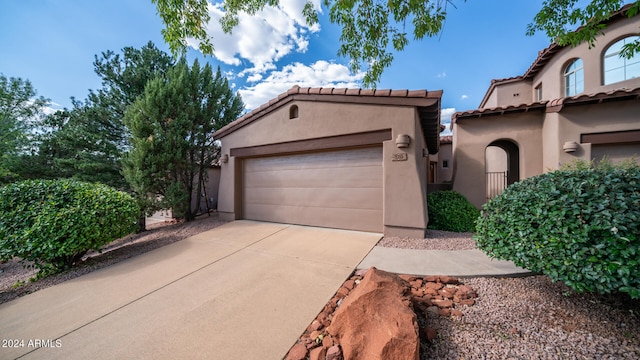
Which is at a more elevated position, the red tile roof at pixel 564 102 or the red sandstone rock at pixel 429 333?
the red tile roof at pixel 564 102

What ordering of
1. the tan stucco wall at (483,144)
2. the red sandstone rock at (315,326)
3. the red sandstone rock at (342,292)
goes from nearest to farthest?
the red sandstone rock at (315,326), the red sandstone rock at (342,292), the tan stucco wall at (483,144)

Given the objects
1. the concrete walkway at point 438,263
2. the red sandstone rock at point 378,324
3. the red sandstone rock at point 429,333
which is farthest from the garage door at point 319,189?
Result: the red sandstone rock at point 429,333

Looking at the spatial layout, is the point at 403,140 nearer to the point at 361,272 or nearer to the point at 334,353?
the point at 361,272

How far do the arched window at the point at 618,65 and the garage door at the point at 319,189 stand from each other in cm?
969

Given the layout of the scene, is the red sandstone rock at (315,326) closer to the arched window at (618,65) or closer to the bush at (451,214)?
the bush at (451,214)

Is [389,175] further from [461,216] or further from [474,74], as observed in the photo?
[474,74]

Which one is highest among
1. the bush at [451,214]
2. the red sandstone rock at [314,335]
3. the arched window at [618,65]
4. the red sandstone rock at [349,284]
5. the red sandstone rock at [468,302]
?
the arched window at [618,65]

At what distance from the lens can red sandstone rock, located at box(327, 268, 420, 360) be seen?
62.8 inches

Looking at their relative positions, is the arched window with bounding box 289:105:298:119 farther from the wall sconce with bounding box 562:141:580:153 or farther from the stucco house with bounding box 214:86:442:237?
the wall sconce with bounding box 562:141:580:153

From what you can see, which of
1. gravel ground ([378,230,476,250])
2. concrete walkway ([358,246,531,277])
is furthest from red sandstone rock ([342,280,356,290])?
gravel ground ([378,230,476,250])

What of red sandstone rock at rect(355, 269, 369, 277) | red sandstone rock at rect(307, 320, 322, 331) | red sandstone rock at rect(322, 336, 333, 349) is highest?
red sandstone rock at rect(355, 269, 369, 277)

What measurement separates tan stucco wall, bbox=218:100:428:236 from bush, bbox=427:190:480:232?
1.10 metres

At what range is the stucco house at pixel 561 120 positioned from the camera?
5.59 meters

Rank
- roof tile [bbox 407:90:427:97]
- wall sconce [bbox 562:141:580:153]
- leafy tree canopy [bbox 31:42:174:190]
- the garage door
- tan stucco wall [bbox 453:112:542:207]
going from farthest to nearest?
leafy tree canopy [bbox 31:42:174:190] → tan stucco wall [bbox 453:112:542:207] → wall sconce [bbox 562:141:580:153] → the garage door → roof tile [bbox 407:90:427:97]
